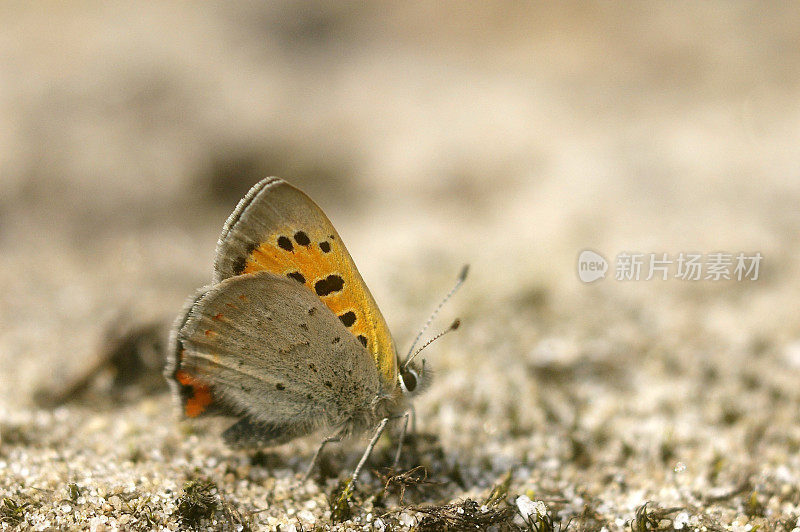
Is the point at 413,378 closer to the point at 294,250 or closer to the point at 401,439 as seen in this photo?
the point at 401,439

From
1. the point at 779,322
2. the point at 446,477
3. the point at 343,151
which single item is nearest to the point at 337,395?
the point at 446,477

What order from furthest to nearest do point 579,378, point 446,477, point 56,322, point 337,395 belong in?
point 56,322
point 579,378
point 446,477
point 337,395

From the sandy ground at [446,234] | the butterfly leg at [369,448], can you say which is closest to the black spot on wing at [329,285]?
the butterfly leg at [369,448]

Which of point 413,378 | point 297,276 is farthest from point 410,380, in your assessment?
point 297,276

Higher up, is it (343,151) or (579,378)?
(343,151)

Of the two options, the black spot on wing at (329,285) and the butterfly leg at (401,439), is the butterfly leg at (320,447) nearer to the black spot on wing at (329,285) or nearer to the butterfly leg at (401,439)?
the butterfly leg at (401,439)

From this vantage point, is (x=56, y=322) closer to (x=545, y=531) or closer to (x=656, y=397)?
(x=545, y=531)
